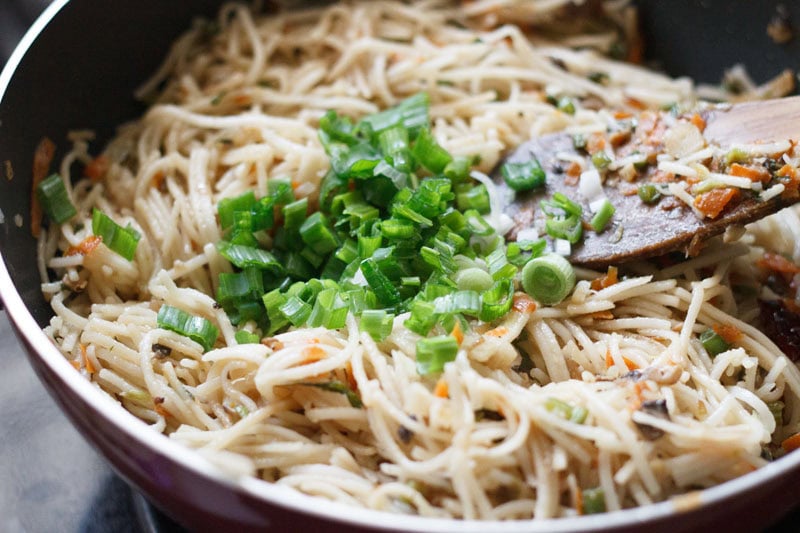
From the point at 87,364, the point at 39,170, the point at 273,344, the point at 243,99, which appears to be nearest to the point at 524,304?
the point at 273,344

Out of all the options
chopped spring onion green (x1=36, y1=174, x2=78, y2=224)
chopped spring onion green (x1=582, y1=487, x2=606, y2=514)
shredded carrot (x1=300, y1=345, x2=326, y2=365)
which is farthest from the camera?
chopped spring onion green (x1=36, y1=174, x2=78, y2=224)

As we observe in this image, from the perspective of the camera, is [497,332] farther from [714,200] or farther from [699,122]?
[699,122]

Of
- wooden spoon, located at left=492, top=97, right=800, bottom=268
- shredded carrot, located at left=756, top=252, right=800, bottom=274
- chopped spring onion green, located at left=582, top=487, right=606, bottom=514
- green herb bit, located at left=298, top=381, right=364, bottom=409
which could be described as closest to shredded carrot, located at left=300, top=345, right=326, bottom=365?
Answer: green herb bit, located at left=298, top=381, right=364, bottom=409

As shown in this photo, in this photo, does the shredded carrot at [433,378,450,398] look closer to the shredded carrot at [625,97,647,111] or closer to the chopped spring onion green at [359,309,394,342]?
the chopped spring onion green at [359,309,394,342]

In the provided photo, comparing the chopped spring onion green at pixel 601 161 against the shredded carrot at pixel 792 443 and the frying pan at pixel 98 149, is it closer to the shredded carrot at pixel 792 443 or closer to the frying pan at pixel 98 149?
the shredded carrot at pixel 792 443

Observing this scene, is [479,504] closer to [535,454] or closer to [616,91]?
[535,454]

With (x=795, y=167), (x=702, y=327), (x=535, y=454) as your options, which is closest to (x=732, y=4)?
(x=795, y=167)
